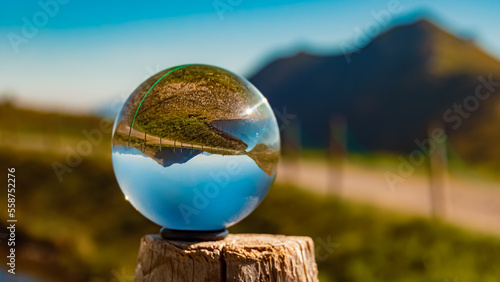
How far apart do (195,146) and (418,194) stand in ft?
26.3

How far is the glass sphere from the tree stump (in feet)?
0.44

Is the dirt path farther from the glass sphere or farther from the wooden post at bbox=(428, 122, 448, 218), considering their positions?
the glass sphere

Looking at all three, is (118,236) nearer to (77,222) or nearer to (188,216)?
(77,222)

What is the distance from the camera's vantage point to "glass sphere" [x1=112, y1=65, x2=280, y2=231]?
6.83 ft

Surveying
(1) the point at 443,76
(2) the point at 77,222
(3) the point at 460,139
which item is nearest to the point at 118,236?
(2) the point at 77,222

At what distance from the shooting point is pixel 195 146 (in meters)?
2.07

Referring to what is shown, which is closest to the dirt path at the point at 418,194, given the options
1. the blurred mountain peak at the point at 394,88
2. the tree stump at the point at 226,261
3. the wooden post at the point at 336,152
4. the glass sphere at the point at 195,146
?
the wooden post at the point at 336,152

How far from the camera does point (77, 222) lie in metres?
9.02

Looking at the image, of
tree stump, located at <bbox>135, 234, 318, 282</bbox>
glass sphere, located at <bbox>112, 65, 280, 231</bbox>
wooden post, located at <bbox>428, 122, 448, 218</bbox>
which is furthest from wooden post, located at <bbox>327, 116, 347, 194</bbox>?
glass sphere, located at <bbox>112, 65, 280, 231</bbox>

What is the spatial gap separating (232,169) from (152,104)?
1.51 ft

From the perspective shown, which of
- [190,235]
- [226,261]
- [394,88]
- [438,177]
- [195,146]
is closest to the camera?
[195,146]

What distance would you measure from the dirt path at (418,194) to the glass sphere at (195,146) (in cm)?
592

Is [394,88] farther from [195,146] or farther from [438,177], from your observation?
[195,146]

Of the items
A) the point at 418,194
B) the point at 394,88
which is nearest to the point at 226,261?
the point at 418,194
